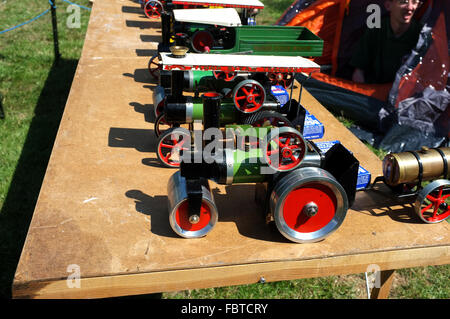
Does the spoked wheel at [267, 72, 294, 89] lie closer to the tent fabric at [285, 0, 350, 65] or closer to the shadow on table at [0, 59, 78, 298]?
the tent fabric at [285, 0, 350, 65]

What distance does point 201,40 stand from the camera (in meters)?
5.16

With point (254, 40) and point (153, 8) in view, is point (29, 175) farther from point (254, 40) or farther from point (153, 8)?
point (153, 8)

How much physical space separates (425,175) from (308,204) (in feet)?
2.90

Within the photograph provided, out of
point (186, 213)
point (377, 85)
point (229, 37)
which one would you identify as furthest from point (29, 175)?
point (377, 85)

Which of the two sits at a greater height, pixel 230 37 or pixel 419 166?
pixel 230 37

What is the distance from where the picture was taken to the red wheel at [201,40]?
5.08 m

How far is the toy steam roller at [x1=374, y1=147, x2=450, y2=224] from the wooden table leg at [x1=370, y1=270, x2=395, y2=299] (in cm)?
51

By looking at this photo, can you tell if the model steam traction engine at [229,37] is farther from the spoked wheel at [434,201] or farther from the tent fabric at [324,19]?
the spoked wheel at [434,201]

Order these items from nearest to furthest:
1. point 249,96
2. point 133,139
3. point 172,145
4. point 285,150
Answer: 1. point 285,150
2. point 172,145
3. point 249,96
4. point 133,139

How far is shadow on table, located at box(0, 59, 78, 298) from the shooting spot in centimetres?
391

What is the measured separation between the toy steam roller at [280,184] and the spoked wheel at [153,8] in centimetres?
534

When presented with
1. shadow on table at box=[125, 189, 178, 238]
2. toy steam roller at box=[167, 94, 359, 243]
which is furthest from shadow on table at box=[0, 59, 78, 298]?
toy steam roller at box=[167, 94, 359, 243]

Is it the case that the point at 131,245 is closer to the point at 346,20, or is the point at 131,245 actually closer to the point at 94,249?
the point at 94,249

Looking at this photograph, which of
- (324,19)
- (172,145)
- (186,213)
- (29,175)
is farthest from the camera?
(324,19)
